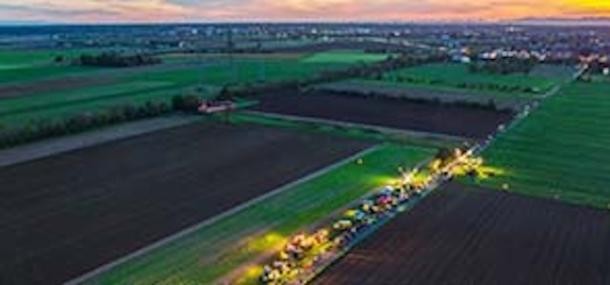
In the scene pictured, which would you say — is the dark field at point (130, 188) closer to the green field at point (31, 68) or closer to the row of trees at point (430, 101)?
the row of trees at point (430, 101)

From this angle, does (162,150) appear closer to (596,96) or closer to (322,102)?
(322,102)

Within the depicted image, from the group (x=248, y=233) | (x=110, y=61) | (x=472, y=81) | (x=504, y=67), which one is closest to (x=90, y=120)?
(x=248, y=233)

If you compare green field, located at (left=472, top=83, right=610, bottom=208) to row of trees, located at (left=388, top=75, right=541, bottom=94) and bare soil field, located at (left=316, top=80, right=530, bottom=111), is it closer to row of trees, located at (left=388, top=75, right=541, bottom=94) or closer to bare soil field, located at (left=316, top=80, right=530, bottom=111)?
bare soil field, located at (left=316, top=80, right=530, bottom=111)

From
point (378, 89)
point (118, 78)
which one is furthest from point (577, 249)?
point (118, 78)

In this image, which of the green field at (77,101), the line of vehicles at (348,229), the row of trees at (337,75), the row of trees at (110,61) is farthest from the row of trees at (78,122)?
the row of trees at (110,61)

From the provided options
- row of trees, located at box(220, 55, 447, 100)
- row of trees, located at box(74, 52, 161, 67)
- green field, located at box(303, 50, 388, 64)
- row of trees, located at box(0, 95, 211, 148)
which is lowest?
green field, located at box(303, 50, 388, 64)

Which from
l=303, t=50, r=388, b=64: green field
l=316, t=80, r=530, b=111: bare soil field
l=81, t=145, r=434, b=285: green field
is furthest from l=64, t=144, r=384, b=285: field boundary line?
l=303, t=50, r=388, b=64: green field

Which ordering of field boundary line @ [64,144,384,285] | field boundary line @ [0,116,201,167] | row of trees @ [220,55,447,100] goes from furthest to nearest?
row of trees @ [220,55,447,100], field boundary line @ [0,116,201,167], field boundary line @ [64,144,384,285]
